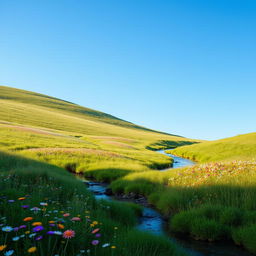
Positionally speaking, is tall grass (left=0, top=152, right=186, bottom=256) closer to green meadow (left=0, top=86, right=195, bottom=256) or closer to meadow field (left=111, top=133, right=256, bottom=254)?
green meadow (left=0, top=86, right=195, bottom=256)

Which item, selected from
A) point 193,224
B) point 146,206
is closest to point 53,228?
point 193,224

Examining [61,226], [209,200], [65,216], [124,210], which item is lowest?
[124,210]

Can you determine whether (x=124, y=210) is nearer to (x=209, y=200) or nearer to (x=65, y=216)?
(x=209, y=200)

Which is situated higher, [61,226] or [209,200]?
[61,226]

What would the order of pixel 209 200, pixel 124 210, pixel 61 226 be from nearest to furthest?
pixel 61 226, pixel 124 210, pixel 209 200

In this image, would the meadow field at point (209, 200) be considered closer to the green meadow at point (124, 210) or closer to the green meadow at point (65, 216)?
the green meadow at point (124, 210)

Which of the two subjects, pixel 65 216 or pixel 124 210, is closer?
pixel 65 216

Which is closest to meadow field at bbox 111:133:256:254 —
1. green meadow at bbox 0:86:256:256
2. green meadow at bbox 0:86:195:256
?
green meadow at bbox 0:86:256:256

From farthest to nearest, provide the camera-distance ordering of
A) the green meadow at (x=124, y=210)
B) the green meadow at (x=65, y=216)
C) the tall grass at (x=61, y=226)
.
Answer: the green meadow at (x=124, y=210) → the green meadow at (x=65, y=216) → the tall grass at (x=61, y=226)

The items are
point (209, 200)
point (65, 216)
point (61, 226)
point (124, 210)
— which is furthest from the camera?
point (209, 200)

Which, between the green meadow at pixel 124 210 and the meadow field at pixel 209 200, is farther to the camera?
the meadow field at pixel 209 200

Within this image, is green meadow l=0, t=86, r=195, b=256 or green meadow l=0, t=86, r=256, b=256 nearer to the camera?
green meadow l=0, t=86, r=195, b=256

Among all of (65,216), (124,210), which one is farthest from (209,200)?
(65,216)

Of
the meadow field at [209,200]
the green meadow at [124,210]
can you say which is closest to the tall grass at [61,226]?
the green meadow at [124,210]
